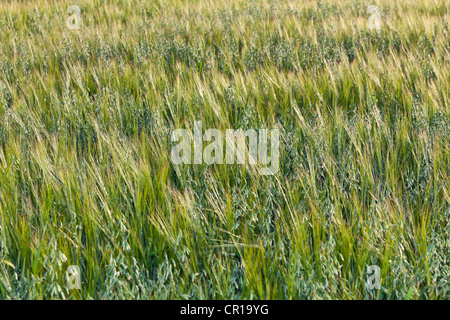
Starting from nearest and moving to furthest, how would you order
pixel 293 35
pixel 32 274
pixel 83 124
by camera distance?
pixel 32 274 < pixel 83 124 < pixel 293 35

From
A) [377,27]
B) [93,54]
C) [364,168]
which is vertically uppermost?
[377,27]

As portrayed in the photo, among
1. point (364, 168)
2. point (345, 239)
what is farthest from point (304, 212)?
point (364, 168)

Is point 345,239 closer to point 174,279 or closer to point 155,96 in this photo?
point 174,279

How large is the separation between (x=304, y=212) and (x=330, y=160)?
305 mm

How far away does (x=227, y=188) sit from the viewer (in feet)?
4.98

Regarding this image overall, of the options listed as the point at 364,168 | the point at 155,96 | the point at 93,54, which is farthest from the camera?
the point at 93,54

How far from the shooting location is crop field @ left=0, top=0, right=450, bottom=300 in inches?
46.3

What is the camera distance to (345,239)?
4.08ft

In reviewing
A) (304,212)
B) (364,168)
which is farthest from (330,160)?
(304,212)

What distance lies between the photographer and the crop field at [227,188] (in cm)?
118

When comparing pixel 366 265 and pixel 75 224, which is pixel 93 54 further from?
pixel 366 265

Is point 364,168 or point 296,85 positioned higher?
point 296,85

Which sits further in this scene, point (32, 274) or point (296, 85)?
point (296, 85)

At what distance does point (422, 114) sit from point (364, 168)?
→ 1.74 ft
